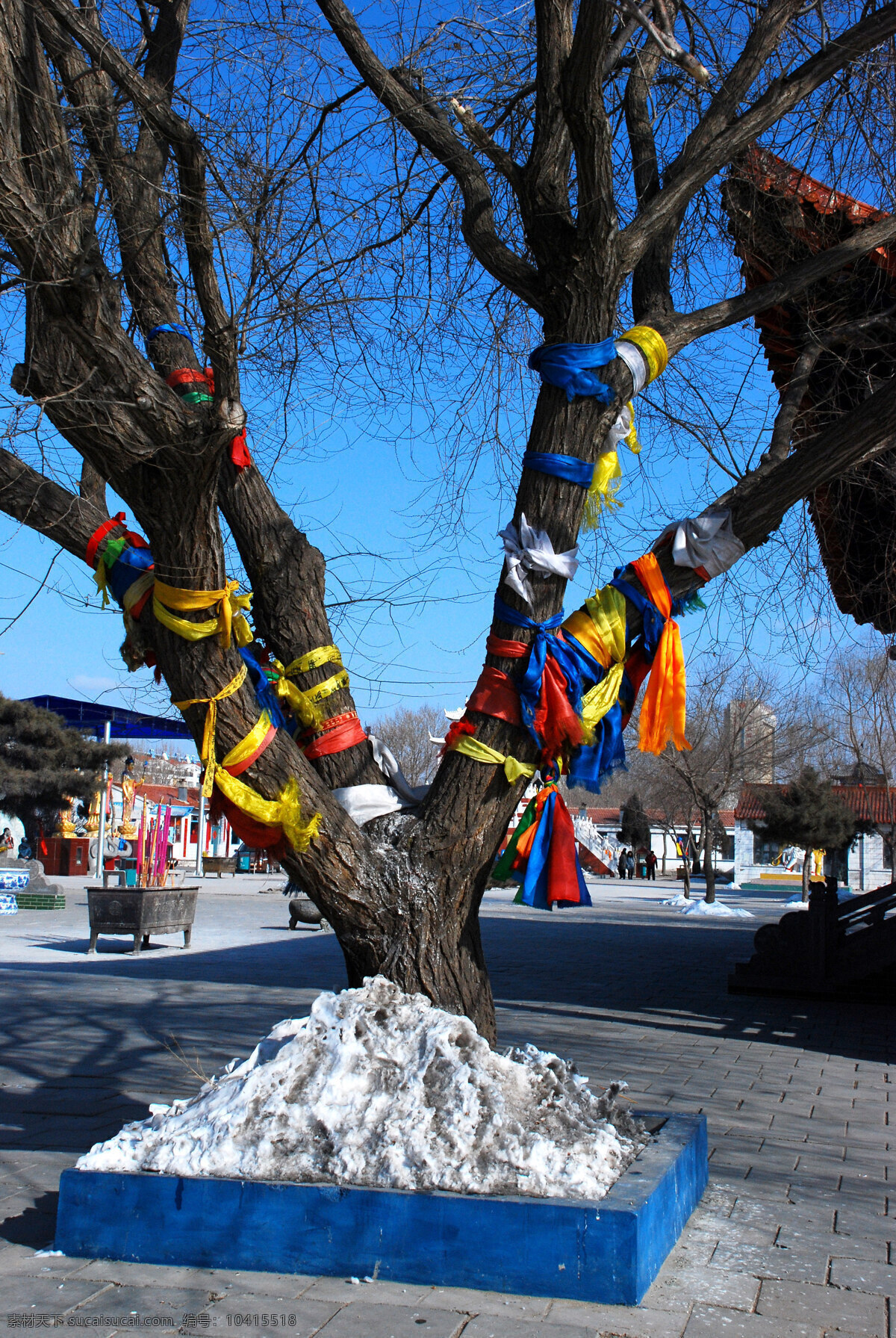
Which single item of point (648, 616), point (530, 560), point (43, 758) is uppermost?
point (530, 560)

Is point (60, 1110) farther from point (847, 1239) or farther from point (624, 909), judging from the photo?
point (624, 909)

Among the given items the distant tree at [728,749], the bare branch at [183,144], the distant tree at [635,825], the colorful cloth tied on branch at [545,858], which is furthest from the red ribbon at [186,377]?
the distant tree at [635,825]

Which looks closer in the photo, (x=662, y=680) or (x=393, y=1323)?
(x=393, y=1323)

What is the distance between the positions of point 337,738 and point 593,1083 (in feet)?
10.5

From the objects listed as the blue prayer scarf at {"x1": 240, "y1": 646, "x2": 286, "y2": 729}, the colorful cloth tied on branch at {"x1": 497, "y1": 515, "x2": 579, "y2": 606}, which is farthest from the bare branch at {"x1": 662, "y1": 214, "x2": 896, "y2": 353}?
the blue prayer scarf at {"x1": 240, "y1": 646, "x2": 286, "y2": 729}

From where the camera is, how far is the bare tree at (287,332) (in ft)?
11.4

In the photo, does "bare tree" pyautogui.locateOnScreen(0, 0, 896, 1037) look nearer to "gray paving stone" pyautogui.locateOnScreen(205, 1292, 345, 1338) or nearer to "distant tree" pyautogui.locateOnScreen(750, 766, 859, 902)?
"gray paving stone" pyautogui.locateOnScreen(205, 1292, 345, 1338)

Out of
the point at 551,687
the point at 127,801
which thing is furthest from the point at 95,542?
the point at 127,801

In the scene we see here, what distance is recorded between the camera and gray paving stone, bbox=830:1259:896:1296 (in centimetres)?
341

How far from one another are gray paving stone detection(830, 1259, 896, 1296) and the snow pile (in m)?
0.75

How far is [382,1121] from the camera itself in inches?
135

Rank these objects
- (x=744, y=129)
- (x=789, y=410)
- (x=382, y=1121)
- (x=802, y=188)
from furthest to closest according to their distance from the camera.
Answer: (x=802, y=188)
(x=789, y=410)
(x=744, y=129)
(x=382, y=1121)

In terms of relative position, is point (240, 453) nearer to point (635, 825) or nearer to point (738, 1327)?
point (738, 1327)

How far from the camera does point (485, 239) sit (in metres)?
4.67
